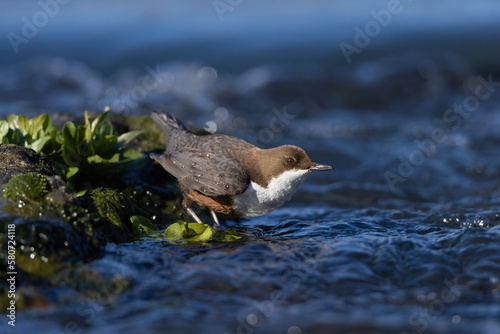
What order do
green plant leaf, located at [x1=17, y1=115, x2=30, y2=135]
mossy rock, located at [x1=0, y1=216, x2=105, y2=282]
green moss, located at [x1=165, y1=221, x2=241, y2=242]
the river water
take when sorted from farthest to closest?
green plant leaf, located at [x1=17, y1=115, x2=30, y2=135] → green moss, located at [x1=165, y1=221, x2=241, y2=242] → mossy rock, located at [x1=0, y1=216, x2=105, y2=282] → the river water

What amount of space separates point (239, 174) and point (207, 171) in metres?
0.31

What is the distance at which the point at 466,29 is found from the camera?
Answer: 16.9 meters

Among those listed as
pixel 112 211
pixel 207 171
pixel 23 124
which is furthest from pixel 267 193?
pixel 23 124

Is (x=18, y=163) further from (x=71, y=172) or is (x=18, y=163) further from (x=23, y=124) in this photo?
(x=23, y=124)

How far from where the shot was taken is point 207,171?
5160mm

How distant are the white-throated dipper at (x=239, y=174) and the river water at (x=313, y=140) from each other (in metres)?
0.37

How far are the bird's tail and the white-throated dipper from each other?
1.71 ft

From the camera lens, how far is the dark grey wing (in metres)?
5.02

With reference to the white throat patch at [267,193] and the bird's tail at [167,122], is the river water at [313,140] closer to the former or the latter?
the white throat patch at [267,193]

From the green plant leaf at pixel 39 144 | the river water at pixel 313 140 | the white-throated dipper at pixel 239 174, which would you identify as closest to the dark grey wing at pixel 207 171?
the white-throated dipper at pixel 239 174

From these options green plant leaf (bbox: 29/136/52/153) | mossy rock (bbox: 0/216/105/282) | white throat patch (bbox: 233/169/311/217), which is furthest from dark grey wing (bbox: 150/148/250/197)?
mossy rock (bbox: 0/216/105/282)

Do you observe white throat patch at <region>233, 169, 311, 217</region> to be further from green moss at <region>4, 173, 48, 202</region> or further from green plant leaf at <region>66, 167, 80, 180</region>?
green moss at <region>4, 173, 48, 202</region>

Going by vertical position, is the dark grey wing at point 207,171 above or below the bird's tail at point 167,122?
below

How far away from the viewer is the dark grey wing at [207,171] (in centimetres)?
502
